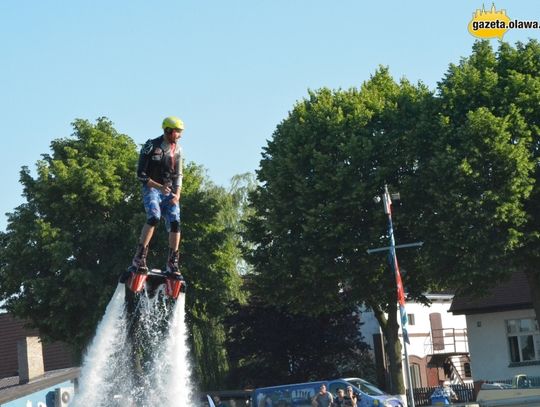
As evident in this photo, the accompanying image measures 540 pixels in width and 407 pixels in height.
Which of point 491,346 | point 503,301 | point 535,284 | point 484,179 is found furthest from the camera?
point 491,346

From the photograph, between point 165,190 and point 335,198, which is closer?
point 165,190

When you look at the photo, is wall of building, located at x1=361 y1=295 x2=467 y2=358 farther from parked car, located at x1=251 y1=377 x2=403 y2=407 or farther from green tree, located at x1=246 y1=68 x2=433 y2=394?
parked car, located at x1=251 y1=377 x2=403 y2=407

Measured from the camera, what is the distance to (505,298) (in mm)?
54938

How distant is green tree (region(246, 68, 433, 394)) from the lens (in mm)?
44000

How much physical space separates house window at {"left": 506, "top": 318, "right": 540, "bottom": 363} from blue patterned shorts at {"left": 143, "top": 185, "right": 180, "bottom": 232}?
135 ft

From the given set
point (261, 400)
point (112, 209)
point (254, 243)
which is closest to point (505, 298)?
point (254, 243)

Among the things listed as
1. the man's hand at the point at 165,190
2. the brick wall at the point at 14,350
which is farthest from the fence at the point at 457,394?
the man's hand at the point at 165,190

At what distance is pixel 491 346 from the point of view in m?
54.9

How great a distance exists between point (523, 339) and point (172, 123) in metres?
42.5

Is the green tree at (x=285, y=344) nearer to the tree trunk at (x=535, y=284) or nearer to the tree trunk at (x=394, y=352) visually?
the tree trunk at (x=394, y=352)

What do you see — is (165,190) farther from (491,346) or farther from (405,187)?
(491,346)

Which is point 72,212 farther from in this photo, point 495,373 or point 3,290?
point 495,373

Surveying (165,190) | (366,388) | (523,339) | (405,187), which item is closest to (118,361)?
(165,190)

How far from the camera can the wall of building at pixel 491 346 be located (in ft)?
178
